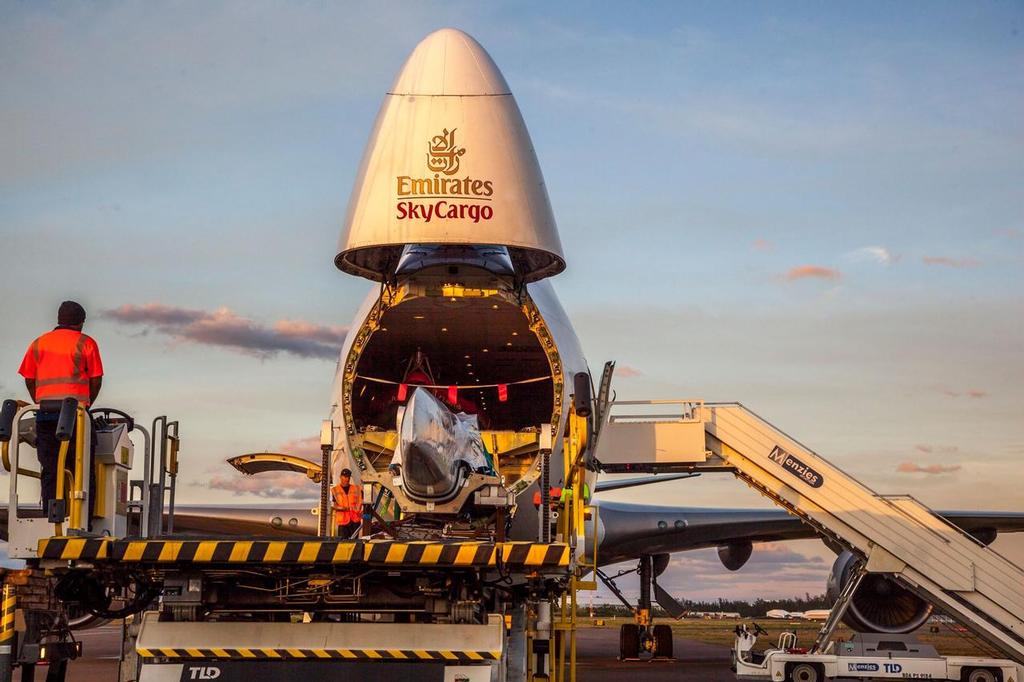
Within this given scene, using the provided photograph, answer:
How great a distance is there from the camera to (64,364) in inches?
349

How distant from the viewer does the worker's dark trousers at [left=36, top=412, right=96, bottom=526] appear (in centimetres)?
852

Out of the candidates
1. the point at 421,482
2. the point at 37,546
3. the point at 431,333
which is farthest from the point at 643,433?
the point at 37,546

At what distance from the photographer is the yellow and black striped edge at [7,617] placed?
7.81 m

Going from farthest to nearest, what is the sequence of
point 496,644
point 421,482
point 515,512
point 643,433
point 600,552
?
point 600,552 < point 643,433 < point 515,512 < point 421,482 < point 496,644

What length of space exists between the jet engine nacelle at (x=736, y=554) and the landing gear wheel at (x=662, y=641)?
1.99 meters

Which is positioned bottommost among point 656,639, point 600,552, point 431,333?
point 656,639

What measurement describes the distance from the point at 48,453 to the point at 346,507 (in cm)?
389

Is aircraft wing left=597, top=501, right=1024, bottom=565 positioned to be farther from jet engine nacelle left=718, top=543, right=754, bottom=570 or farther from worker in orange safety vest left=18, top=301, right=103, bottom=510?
worker in orange safety vest left=18, top=301, right=103, bottom=510

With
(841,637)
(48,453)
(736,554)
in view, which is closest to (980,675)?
(841,637)

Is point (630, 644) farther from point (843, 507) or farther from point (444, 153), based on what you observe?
point (444, 153)

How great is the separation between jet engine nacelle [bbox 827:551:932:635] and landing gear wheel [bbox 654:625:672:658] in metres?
5.48

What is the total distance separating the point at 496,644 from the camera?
793 cm

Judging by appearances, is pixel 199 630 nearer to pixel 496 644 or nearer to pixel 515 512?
pixel 496 644

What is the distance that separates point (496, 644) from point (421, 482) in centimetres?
298
